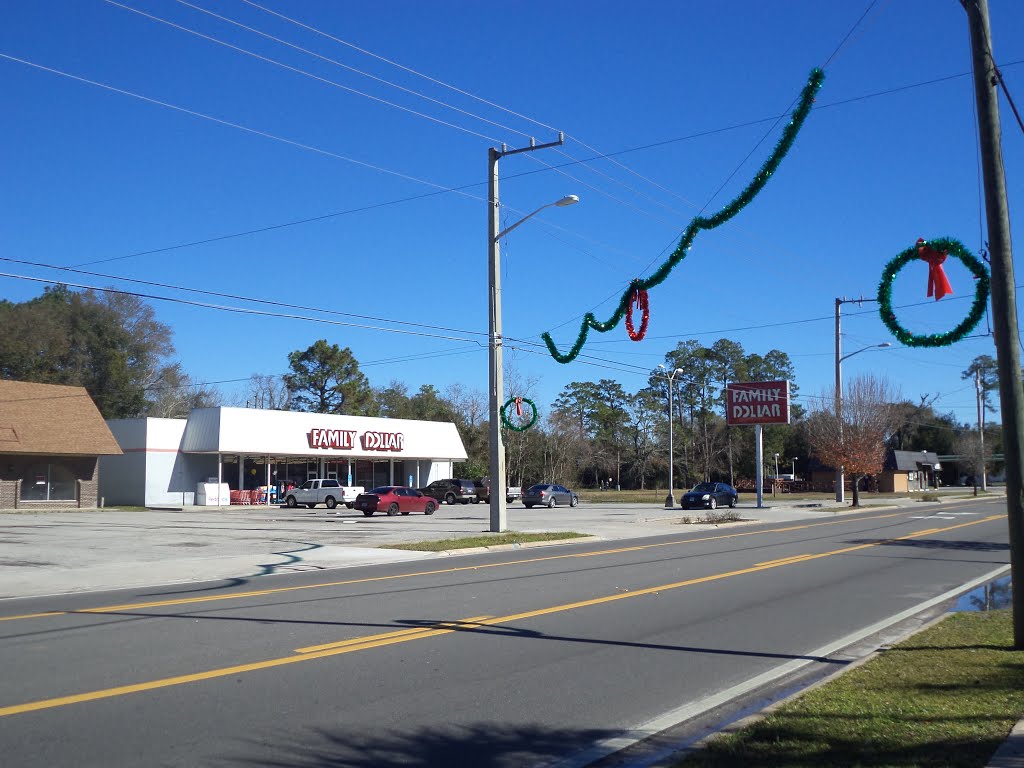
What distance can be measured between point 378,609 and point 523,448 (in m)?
67.0

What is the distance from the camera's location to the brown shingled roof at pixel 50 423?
41.9m

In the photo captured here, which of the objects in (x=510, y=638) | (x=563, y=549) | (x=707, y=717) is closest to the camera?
(x=707, y=717)

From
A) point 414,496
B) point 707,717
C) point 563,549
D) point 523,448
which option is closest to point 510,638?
point 707,717

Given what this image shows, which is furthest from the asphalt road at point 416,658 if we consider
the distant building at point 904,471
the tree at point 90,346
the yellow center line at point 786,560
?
the distant building at point 904,471

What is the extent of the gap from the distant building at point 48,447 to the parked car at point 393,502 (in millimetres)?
13995

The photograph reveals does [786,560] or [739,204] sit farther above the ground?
[739,204]

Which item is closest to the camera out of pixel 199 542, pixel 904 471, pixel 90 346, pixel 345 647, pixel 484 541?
pixel 345 647

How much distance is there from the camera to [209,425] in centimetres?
4822

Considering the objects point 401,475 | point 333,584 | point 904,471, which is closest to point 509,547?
point 333,584

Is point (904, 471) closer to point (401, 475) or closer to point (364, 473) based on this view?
point (401, 475)

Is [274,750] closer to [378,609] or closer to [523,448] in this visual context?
[378,609]

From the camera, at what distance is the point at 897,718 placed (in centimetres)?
643

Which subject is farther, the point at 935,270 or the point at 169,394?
the point at 169,394

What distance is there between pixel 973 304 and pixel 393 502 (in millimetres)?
34506
